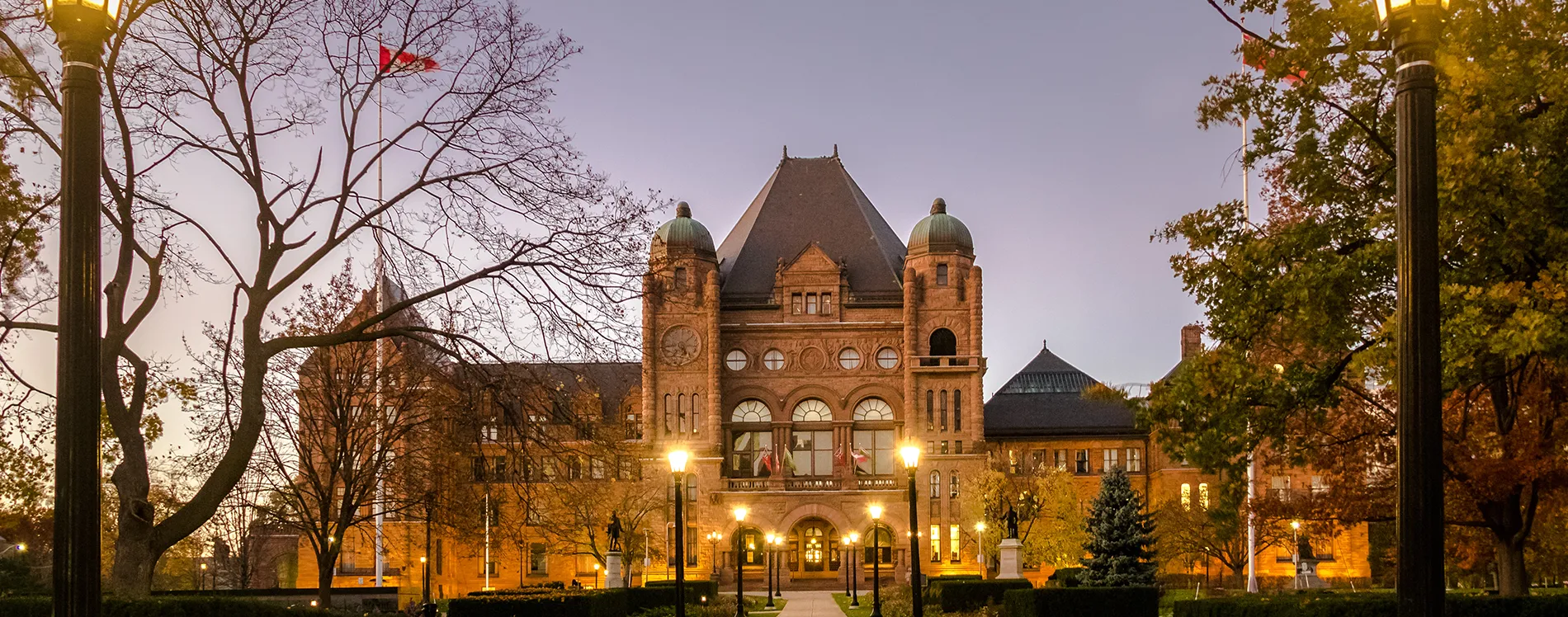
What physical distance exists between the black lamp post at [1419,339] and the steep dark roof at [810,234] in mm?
67735

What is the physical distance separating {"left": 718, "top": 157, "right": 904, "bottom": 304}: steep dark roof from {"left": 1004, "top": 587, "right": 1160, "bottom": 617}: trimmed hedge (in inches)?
1921

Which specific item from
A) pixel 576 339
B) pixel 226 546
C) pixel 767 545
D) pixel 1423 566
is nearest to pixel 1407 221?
pixel 1423 566

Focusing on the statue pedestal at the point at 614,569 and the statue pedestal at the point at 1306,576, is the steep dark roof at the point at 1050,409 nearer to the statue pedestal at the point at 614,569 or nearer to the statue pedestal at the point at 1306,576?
the statue pedestal at the point at 1306,576

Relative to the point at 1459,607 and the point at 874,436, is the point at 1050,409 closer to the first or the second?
the point at 874,436

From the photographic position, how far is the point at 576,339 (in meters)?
17.3

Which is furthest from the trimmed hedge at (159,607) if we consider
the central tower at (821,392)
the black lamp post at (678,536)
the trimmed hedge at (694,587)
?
the central tower at (821,392)

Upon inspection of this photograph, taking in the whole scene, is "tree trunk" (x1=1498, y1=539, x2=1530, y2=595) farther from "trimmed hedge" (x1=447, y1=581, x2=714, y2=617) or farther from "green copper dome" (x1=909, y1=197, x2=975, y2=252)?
"green copper dome" (x1=909, y1=197, x2=975, y2=252)

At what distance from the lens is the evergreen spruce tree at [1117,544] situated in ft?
137

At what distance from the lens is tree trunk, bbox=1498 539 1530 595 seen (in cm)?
2172

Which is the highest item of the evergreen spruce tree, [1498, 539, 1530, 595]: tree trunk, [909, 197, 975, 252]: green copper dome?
[909, 197, 975, 252]: green copper dome

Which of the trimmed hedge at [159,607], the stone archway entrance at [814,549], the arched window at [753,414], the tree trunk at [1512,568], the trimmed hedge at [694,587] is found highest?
the arched window at [753,414]

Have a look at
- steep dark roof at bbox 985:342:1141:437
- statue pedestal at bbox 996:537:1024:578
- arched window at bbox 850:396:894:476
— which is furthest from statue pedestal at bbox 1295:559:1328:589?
arched window at bbox 850:396:894:476

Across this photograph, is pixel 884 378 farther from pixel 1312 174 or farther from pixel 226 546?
pixel 1312 174

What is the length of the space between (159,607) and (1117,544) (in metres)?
31.5
